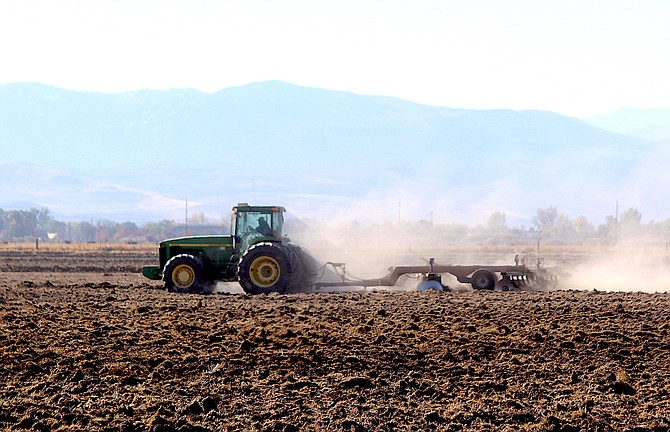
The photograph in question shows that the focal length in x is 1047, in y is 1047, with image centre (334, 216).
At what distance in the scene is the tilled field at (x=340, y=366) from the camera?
1308 centimetres

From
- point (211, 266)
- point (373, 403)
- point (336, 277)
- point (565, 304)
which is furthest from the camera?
point (336, 277)

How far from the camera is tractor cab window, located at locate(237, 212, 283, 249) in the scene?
27891 millimetres

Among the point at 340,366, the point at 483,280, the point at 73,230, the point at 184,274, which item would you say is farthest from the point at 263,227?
the point at 73,230

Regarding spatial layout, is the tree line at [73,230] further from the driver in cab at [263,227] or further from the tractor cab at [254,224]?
the driver in cab at [263,227]

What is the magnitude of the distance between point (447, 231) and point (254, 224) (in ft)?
363

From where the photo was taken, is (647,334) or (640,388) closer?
(640,388)

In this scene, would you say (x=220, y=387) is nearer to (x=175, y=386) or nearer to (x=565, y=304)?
(x=175, y=386)

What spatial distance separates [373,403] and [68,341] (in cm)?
605

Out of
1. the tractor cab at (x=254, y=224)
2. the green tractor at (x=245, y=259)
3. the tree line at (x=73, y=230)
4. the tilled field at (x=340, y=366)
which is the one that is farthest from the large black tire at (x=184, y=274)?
the tree line at (x=73, y=230)

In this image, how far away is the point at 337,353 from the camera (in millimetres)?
16406

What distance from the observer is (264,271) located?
26828 mm

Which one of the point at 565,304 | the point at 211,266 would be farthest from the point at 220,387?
the point at 211,266

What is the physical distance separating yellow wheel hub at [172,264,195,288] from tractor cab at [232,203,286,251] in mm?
1456

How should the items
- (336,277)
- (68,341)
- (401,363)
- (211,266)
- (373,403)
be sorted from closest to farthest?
(373,403), (401,363), (68,341), (211,266), (336,277)
